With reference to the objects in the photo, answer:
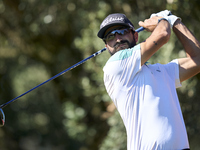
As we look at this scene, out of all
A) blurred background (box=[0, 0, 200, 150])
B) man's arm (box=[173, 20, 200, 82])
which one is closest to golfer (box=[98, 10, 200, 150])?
man's arm (box=[173, 20, 200, 82])

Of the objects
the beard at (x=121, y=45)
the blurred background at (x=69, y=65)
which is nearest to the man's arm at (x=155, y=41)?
the beard at (x=121, y=45)

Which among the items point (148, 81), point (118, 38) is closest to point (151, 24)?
point (118, 38)

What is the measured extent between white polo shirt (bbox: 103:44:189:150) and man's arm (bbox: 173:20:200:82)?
192 mm

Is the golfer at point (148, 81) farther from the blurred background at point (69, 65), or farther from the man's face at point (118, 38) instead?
the blurred background at point (69, 65)

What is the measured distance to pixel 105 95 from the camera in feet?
20.1

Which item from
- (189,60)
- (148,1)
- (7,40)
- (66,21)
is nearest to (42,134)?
(7,40)

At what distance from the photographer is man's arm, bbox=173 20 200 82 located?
275cm

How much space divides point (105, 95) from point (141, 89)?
11.9 feet

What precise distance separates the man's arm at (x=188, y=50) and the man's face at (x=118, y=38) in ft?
1.11

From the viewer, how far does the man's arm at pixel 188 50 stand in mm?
2754

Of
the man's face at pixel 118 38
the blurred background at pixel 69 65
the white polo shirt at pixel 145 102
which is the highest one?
the blurred background at pixel 69 65

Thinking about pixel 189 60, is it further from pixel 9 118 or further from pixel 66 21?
pixel 9 118

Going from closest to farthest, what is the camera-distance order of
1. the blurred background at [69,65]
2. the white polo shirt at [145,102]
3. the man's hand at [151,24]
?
the white polo shirt at [145,102], the man's hand at [151,24], the blurred background at [69,65]

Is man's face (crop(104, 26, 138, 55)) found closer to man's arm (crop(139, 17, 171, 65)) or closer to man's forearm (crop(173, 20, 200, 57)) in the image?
man's arm (crop(139, 17, 171, 65))
